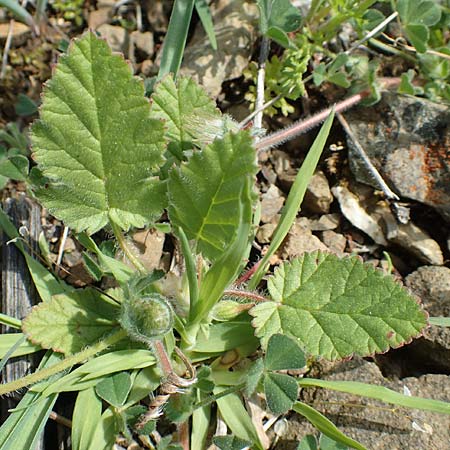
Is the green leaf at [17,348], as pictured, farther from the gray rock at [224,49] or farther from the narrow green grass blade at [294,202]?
the gray rock at [224,49]

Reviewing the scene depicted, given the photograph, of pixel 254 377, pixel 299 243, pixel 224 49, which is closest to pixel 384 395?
pixel 254 377

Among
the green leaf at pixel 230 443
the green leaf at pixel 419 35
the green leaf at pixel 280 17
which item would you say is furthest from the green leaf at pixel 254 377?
the green leaf at pixel 419 35

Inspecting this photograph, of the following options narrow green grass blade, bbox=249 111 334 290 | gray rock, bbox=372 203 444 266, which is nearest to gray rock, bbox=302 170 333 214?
gray rock, bbox=372 203 444 266

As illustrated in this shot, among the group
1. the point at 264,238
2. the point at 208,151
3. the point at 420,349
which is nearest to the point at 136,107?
the point at 208,151

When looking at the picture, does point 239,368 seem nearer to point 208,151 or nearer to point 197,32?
point 208,151

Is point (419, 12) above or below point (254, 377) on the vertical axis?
above

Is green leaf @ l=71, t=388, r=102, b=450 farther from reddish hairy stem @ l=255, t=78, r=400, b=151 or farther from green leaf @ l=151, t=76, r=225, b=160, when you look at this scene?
reddish hairy stem @ l=255, t=78, r=400, b=151

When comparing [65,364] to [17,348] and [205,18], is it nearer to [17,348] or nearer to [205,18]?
[17,348]
